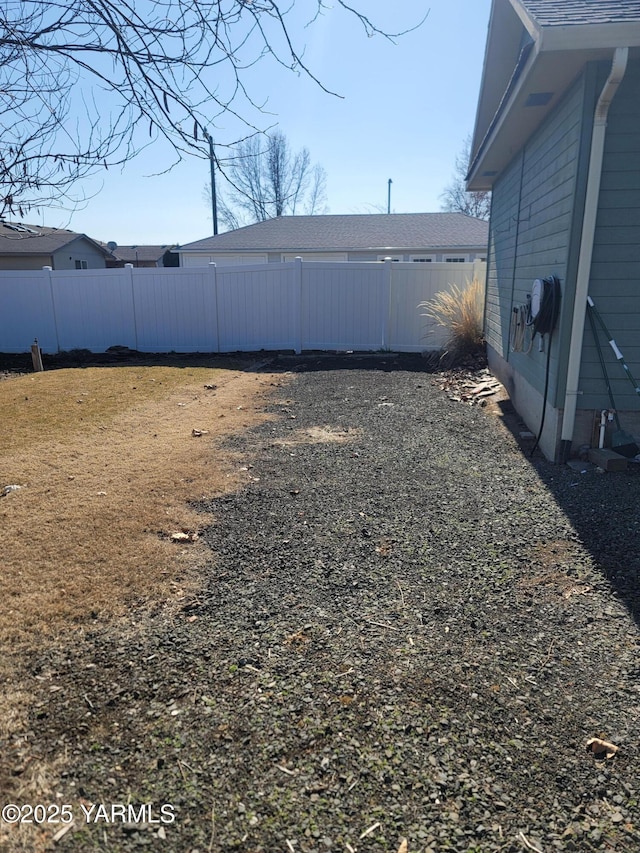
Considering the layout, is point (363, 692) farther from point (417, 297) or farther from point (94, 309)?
point (94, 309)

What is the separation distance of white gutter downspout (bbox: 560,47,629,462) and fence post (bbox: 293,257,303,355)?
23.8 ft

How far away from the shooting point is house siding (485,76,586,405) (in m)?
4.55

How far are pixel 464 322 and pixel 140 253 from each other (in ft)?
114

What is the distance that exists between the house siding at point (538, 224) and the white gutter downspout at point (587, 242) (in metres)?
0.09

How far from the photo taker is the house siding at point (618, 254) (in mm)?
4258

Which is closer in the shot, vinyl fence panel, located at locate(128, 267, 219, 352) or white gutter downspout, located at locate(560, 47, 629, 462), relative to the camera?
white gutter downspout, located at locate(560, 47, 629, 462)

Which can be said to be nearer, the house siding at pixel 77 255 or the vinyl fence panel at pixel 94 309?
the vinyl fence panel at pixel 94 309

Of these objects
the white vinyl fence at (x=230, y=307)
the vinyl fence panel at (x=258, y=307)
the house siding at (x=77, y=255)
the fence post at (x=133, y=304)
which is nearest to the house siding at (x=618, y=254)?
the white vinyl fence at (x=230, y=307)

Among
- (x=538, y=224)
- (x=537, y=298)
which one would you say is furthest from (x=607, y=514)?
(x=538, y=224)

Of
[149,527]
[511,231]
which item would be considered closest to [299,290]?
[511,231]

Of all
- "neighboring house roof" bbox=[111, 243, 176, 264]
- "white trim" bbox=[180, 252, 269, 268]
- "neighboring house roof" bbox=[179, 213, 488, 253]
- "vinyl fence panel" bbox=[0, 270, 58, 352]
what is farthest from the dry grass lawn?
"neighboring house roof" bbox=[111, 243, 176, 264]

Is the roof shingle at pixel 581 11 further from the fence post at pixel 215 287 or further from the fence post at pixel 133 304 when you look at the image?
the fence post at pixel 133 304

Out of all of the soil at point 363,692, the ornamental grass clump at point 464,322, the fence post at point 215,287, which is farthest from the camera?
the fence post at point 215,287

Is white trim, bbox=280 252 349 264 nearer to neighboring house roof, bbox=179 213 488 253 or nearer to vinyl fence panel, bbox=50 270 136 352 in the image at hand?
neighboring house roof, bbox=179 213 488 253
